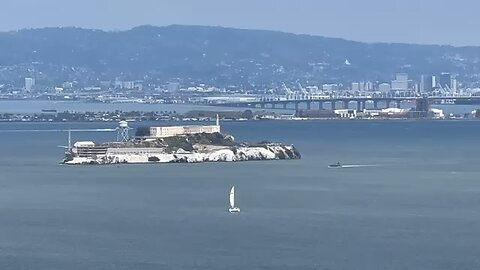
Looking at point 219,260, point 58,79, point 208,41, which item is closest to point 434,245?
point 219,260

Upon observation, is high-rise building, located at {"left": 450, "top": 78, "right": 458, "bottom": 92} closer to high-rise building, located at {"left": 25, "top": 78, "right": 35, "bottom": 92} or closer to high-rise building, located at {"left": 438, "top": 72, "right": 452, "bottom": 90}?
high-rise building, located at {"left": 438, "top": 72, "right": 452, "bottom": 90}

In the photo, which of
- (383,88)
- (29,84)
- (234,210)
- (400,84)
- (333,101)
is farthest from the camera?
(29,84)

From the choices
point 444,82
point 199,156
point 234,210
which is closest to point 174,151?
point 199,156

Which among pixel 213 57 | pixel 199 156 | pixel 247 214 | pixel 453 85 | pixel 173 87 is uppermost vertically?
pixel 213 57

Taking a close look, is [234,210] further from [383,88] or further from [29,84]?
[29,84]

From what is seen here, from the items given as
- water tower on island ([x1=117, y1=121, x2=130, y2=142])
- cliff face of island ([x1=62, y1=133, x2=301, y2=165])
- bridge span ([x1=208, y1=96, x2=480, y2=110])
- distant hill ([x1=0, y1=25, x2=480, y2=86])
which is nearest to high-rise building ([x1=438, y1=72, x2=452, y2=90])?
distant hill ([x1=0, y1=25, x2=480, y2=86])

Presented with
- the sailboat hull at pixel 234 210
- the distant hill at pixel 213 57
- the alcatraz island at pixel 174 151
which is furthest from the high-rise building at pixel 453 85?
the sailboat hull at pixel 234 210
